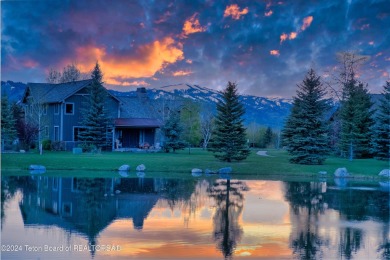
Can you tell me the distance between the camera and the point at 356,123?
47.8m

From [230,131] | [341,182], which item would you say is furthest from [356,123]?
[341,182]

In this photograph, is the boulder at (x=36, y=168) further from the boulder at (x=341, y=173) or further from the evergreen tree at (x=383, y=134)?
the evergreen tree at (x=383, y=134)

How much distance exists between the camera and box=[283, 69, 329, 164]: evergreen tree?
38875 millimetres

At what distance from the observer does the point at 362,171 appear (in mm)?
34906

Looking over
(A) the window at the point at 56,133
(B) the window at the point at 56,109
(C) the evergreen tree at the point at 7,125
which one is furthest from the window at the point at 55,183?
(B) the window at the point at 56,109

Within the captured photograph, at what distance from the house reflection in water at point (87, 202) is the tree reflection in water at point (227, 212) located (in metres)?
2.46

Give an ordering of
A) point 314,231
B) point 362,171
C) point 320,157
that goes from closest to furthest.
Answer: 1. point 314,231
2. point 362,171
3. point 320,157

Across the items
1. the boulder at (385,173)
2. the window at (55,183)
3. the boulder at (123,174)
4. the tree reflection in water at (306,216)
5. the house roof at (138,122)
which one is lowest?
the tree reflection in water at (306,216)

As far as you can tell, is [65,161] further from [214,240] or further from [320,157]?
[214,240]

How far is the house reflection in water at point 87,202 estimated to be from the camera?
15.8 metres

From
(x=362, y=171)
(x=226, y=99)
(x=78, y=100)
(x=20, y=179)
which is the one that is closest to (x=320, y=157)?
(x=362, y=171)

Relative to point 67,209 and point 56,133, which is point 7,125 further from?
point 67,209

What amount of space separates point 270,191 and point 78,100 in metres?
30.9

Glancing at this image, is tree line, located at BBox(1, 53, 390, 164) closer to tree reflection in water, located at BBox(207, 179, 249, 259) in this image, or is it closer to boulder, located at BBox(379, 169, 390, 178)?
boulder, located at BBox(379, 169, 390, 178)
